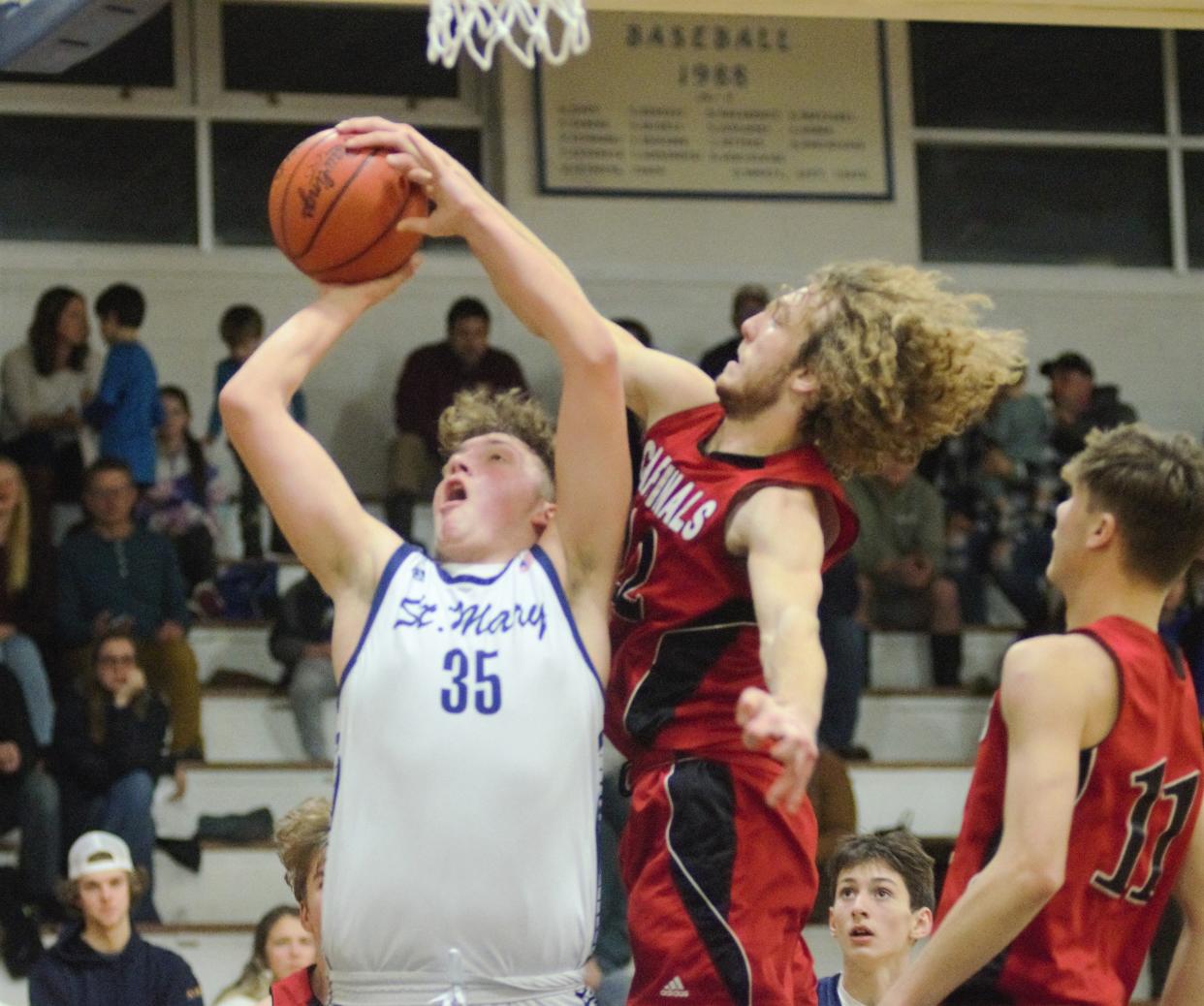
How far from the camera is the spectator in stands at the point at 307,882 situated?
4754mm

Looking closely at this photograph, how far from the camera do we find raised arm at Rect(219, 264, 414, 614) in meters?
3.93

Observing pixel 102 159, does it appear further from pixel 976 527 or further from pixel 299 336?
pixel 299 336

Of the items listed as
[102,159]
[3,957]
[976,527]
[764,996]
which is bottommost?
[3,957]

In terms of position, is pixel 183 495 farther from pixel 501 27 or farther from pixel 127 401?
pixel 501 27

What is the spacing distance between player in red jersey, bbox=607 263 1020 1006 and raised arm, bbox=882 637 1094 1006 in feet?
1.49

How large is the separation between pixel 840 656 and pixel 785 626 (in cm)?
598

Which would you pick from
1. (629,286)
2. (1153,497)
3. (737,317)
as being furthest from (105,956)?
(629,286)

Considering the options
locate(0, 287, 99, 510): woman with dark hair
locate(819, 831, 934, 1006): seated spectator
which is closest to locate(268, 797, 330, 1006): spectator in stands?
locate(819, 831, 934, 1006): seated spectator

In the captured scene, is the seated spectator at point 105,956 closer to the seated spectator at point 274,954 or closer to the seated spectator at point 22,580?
the seated spectator at point 274,954

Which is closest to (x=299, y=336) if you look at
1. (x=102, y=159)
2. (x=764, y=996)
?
(x=764, y=996)

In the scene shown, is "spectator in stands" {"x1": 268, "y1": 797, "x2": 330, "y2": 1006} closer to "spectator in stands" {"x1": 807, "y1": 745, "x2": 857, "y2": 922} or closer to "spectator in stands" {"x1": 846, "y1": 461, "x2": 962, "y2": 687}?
"spectator in stands" {"x1": 807, "y1": 745, "x2": 857, "y2": 922}

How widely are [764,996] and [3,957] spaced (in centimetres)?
531

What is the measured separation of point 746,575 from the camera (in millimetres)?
4027

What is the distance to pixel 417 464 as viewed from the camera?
10922mm
